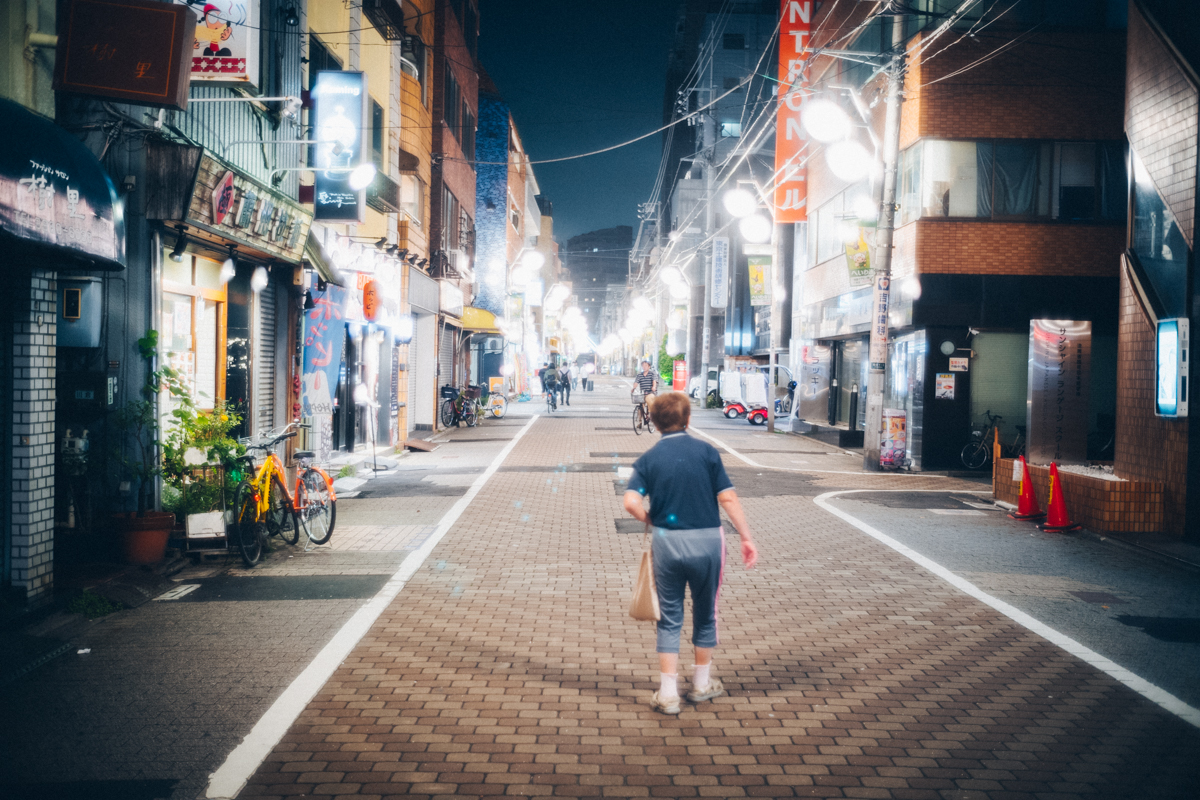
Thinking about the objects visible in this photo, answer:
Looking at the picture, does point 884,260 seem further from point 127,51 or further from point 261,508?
point 127,51

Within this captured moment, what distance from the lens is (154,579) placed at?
7688 millimetres

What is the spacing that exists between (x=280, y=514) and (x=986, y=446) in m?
14.2

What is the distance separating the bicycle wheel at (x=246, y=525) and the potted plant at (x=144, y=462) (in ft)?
1.90

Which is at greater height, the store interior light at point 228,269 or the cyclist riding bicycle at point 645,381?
the store interior light at point 228,269

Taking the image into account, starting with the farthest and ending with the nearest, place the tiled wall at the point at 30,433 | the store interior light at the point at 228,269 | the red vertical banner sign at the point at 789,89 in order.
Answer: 1. the red vertical banner sign at the point at 789,89
2. the store interior light at the point at 228,269
3. the tiled wall at the point at 30,433

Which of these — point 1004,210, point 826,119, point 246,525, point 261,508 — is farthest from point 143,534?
point 1004,210

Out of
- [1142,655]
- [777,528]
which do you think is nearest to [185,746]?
[1142,655]

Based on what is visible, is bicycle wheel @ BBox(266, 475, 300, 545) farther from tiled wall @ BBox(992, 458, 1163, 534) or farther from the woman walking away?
tiled wall @ BBox(992, 458, 1163, 534)

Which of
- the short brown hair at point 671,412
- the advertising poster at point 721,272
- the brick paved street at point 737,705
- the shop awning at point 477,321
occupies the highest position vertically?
the advertising poster at point 721,272

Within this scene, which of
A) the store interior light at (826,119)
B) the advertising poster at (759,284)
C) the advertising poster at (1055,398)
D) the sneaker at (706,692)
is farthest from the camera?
the advertising poster at (759,284)

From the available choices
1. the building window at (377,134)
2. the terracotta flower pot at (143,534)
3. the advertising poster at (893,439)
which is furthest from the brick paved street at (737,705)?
the building window at (377,134)

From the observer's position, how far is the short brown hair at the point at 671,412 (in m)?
4.83

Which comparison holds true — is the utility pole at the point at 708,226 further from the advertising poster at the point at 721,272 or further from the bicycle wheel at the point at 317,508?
the bicycle wheel at the point at 317,508

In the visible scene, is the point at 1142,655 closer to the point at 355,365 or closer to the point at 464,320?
the point at 355,365
